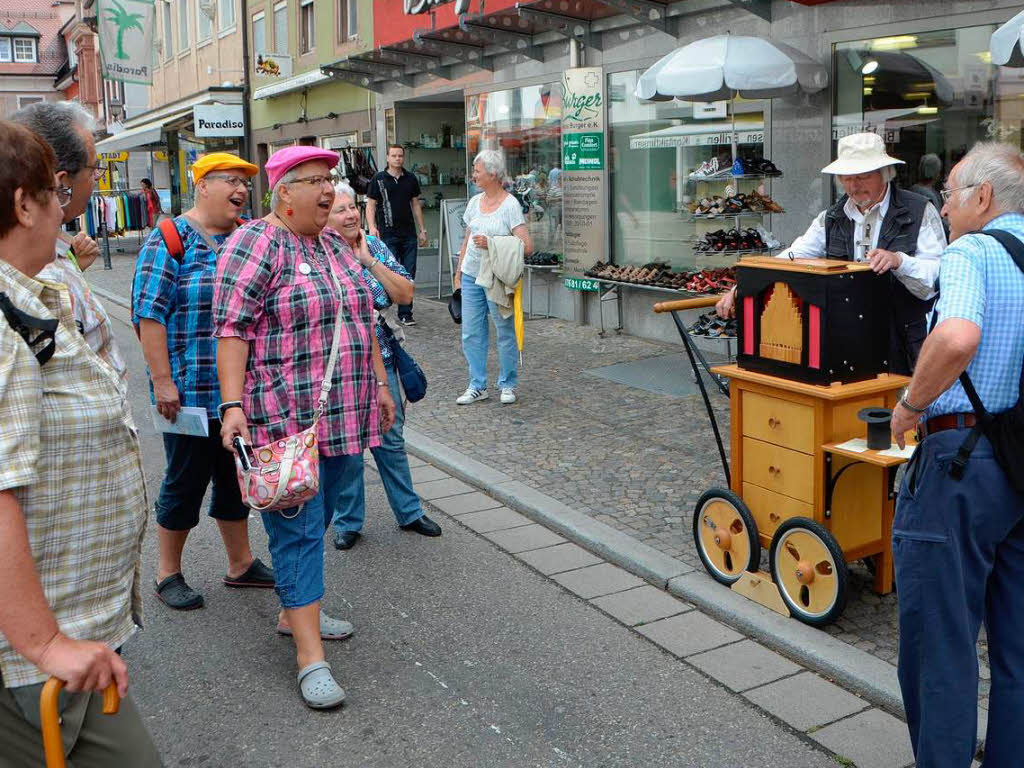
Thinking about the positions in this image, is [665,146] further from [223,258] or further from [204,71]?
[204,71]

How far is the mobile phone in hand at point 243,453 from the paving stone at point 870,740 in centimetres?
205

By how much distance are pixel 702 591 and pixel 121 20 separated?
1921cm

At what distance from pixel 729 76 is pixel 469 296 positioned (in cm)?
253

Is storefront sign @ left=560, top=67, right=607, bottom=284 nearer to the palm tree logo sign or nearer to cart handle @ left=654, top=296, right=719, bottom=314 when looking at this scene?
cart handle @ left=654, top=296, right=719, bottom=314

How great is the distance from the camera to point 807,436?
420 centimetres

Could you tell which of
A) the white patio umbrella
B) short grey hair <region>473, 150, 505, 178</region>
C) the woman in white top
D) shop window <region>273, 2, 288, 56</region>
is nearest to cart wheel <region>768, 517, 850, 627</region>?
the white patio umbrella

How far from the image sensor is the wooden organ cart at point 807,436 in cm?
410

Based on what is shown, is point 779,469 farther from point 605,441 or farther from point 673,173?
point 673,173

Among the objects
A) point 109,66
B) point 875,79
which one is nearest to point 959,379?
point 875,79

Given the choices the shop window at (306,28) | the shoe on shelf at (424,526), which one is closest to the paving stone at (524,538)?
the shoe on shelf at (424,526)

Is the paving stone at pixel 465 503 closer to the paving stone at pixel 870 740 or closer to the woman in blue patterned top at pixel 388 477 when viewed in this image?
the woman in blue patterned top at pixel 388 477

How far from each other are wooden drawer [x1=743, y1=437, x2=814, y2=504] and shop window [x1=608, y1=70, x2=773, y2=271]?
477cm

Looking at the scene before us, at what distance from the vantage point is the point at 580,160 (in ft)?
37.6

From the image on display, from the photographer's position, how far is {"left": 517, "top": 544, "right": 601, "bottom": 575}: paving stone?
16.6 feet
